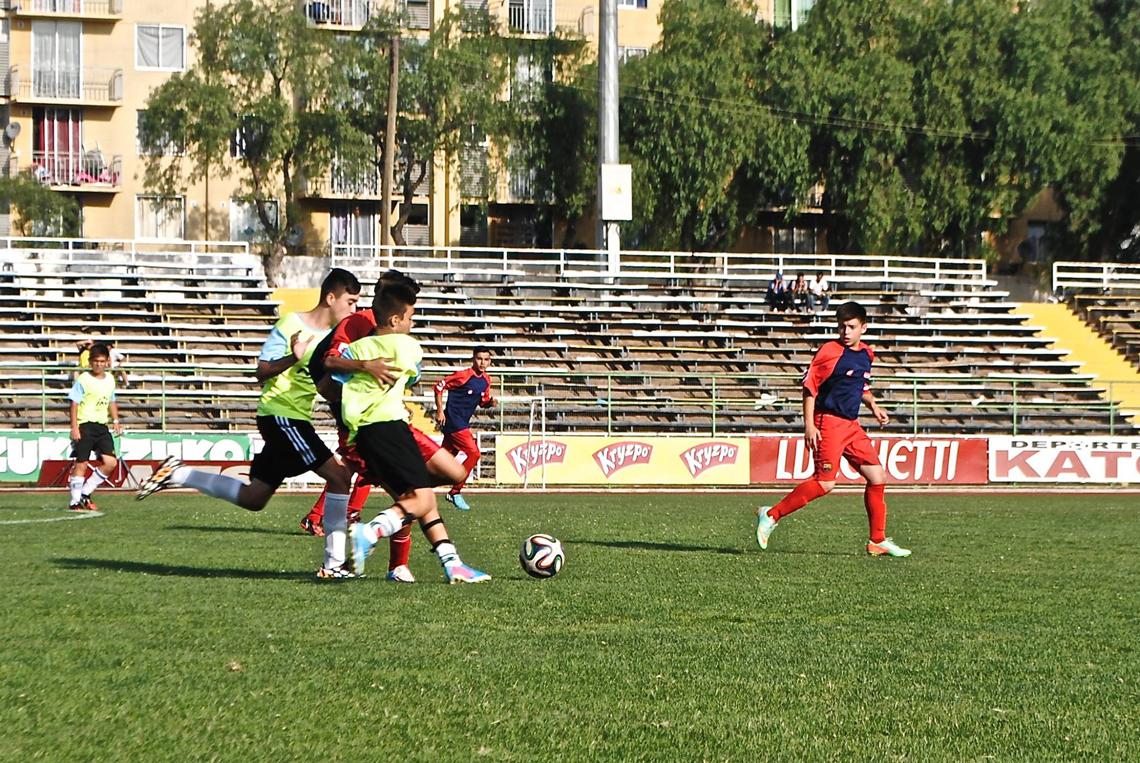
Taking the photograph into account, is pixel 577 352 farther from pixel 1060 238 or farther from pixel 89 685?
pixel 89 685

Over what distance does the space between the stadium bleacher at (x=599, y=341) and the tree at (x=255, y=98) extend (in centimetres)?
626

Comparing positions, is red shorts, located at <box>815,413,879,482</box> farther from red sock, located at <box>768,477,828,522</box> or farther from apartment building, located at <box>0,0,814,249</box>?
apartment building, located at <box>0,0,814,249</box>

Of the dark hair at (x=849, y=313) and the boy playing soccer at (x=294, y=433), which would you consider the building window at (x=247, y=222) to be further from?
the boy playing soccer at (x=294, y=433)

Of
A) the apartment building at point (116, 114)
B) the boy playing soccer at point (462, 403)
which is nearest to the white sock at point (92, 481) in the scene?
the boy playing soccer at point (462, 403)

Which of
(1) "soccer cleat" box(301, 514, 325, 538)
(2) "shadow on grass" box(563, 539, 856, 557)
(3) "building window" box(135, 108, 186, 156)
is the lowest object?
(1) "soccer cleat" box(301, 514, 325, 538)

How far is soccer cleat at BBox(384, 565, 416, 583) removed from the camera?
10.1m

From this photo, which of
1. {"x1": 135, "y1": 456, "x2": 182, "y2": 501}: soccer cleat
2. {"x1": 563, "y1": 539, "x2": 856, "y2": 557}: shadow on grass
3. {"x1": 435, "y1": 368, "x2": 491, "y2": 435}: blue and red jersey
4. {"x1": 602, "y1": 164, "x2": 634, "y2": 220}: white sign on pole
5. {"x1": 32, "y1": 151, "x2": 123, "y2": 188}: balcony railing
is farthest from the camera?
{"x1": 32, "y1": 151, "x2": 123, "y2": 188}: balcony railing

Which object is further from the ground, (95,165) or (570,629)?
(95,165)

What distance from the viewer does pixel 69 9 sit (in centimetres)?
5088

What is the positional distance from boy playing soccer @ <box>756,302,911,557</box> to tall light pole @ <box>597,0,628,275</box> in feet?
86.1

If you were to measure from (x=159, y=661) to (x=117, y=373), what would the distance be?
22.2 m

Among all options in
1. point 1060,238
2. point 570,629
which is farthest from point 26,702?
point 1060,238

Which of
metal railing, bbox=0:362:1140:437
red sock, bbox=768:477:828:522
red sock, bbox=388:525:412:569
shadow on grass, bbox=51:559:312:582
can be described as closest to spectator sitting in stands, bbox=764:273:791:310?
metal railing, bbox=0:362:1140:437

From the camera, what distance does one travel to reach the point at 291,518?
17562 millimetres
